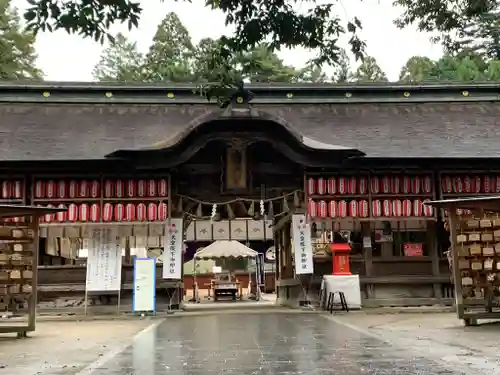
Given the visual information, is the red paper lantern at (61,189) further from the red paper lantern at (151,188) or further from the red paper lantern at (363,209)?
the red paper lantern at (363,209)

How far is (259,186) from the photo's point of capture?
1617cm

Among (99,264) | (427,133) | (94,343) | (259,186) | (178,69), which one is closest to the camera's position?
(94,343)

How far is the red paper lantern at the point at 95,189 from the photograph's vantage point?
15.3 m

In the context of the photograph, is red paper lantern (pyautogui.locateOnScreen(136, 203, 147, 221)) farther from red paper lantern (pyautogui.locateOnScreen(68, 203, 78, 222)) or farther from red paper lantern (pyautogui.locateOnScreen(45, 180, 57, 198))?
red paper lantern (pyautogui.locateOnScreen(45, 180, 57, 198))

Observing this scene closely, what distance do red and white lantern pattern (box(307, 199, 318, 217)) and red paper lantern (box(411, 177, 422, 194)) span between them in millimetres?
2809

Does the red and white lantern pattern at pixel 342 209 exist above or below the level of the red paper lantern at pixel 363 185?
below

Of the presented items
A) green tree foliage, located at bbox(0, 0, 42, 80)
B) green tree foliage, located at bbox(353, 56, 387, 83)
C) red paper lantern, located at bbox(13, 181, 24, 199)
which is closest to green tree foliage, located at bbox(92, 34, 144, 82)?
green tree foliage, located at bbox(0, 0, 42, 80)

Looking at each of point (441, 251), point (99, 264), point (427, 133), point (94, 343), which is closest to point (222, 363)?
point (94, 343)

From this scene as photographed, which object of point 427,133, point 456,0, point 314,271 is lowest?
point 314,271

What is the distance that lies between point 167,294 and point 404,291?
265 inches

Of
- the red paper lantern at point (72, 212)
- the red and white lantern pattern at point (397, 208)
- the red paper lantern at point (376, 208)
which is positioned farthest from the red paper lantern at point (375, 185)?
the red paper lantern at point (72, 212)

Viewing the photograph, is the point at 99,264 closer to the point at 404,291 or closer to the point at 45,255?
the point at 45,255

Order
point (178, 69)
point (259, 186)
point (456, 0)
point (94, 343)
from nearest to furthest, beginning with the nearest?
point (456, 0), point (94, 343), point (259, 186), point (178, 69)

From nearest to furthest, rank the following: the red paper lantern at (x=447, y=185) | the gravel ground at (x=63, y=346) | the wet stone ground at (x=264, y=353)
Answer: the wet stone ground at (x=264, y=353) → the gravel ground at (x=63, y=346) → the red paper lantern at (x=447, y=185)
